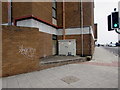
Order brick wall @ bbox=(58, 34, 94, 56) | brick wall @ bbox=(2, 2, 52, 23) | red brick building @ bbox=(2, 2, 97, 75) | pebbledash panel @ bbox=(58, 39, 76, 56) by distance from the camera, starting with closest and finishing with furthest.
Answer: red brick building @ bbox=(2, 2, 97, 75)
brick wall @ bbox=(2, 2, 52, 23)
pebbledash panel @ bbox=(58, 39, 76, 56)
brick wall @ bbox=(58, 34, 94, 56)

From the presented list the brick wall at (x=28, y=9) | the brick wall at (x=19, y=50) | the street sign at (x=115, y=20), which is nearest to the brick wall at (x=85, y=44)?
the brick wall at (x=28, y=9)

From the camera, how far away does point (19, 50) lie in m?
6.09

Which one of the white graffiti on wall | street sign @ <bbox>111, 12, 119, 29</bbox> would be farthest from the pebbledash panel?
street sign @ <bbox>111, 12, 119, 29</bbox>

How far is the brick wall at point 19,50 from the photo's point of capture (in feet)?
18.3

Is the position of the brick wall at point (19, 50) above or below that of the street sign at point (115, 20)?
below

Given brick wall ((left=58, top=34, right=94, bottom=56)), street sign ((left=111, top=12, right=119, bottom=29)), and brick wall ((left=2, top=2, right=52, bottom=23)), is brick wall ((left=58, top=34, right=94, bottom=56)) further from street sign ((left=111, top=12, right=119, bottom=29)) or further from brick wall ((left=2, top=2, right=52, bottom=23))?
street sign ((left=111, top=12, right=119, bottom=29))

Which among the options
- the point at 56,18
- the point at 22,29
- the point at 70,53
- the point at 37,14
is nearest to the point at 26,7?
the point at 37,14

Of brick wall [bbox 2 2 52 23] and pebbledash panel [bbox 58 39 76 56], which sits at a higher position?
brick wall [bbox 2 2 52 23]

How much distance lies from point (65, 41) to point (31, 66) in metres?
7.41

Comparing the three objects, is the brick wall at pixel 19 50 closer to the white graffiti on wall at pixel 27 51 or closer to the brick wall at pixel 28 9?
the white graffiti on wall at pixel 27 51

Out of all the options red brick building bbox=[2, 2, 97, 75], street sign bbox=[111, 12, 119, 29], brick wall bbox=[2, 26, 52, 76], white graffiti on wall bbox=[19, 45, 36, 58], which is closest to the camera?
street sign bbox=[111, 12, 119, 29]

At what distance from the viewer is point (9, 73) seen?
18.6ft

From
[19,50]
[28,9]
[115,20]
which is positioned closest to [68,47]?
[28,9]

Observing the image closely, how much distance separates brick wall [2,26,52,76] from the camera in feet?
18.3
